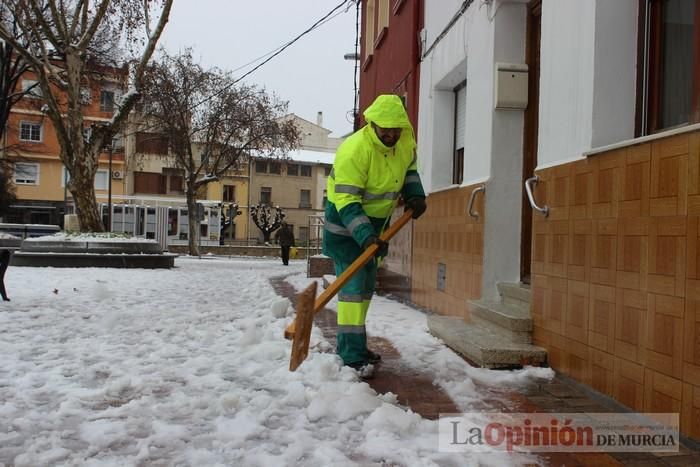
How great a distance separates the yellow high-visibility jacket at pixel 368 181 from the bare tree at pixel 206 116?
21730 mm

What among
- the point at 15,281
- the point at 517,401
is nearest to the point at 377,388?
the point at 517,401

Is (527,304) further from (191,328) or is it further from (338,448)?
(191,328)

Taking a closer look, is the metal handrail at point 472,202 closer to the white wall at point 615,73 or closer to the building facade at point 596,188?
the building facade at point 596,188

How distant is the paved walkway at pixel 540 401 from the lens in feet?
8.45

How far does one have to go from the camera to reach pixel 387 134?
3959 millimetres

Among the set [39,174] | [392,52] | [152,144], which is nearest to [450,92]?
[392,52]

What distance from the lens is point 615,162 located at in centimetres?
329

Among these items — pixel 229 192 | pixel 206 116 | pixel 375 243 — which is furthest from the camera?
pixel 229 192

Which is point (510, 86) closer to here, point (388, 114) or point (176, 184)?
point (388, 114)

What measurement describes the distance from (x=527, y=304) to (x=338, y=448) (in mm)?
2557

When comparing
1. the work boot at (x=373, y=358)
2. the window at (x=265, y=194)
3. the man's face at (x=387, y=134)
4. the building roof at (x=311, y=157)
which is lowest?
the work boot at (x=373, y=358)

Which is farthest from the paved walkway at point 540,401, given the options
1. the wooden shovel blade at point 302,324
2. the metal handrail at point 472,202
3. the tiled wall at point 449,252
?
the metal handrail at point 472,202

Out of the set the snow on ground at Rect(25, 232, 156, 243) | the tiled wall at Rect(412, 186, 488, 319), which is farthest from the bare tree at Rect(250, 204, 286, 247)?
the tiled wall at Rect(412, 186, 488, 319)

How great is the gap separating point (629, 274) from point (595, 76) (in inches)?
51.2
